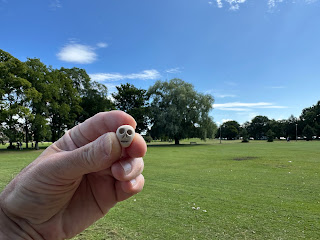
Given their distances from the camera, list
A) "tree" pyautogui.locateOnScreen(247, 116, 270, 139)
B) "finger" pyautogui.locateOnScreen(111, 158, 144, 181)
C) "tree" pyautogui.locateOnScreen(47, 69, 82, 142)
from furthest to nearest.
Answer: "tree" pyautogui.locateOnScreen(247, 116, 270, 139) → "tree" pyautogui.locateOnScreen(47, 69, 82, 142) → "finger" pyautogui.locateOnScreen(111, 158, 144, 181)

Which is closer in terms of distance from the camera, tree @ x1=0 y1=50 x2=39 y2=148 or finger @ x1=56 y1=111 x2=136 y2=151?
finger @ x1=56 y1=111 x2=136 y2=151

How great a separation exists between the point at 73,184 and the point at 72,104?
131 feet

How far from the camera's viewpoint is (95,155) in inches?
52.9

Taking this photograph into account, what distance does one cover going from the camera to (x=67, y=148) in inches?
67.8

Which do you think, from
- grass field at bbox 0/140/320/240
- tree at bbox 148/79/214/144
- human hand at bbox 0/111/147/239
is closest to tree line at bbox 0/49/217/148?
tree at bbox 148/79/214/144

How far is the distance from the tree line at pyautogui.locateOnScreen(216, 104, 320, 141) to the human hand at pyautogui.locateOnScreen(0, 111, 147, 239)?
6940cm

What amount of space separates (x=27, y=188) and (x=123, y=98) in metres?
51.4

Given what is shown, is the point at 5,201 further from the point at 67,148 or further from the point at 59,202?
the point at 67,148

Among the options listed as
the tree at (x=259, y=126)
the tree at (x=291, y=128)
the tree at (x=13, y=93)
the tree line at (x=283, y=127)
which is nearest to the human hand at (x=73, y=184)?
the tree at (x=13, y=93)

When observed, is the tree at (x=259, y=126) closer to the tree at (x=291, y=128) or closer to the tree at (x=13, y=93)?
the tree at (x=291, y=128)

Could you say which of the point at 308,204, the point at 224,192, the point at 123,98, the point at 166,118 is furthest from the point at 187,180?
the point at 123,98

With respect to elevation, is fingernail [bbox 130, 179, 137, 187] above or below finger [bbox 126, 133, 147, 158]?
below

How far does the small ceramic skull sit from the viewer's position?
4.43 feet

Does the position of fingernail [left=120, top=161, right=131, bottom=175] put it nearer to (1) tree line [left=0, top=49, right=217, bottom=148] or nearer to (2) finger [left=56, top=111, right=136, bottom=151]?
(2) finger [left=56, top=111, right=136, bottom=151]
